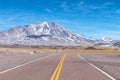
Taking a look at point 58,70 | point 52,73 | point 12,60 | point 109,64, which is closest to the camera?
point 52,73

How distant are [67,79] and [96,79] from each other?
61.4 inches

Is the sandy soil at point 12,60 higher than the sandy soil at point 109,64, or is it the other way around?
the sandy soil at point 12,60

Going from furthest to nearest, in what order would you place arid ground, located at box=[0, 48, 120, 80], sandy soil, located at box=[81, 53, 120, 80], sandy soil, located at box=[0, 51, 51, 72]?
sandy soil, located at box=[0, 51, 51, 72] < sandy soil, located at box=[81, 53, 120, 80] < arid ground, located at box=[0, 48, 120, 80]

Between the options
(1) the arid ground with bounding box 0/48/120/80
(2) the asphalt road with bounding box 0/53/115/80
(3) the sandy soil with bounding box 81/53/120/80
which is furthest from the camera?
(3) the sandy soil with bounding box 81/53/120/80

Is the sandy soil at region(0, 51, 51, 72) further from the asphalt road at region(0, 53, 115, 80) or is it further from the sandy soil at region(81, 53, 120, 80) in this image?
the sandy soil at region(81, 53, 120, 80)

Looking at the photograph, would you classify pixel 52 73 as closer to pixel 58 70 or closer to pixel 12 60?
pixel 58 70

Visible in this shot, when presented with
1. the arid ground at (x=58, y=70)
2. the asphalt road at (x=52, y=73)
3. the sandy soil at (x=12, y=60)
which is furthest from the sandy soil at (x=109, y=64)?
the sandy soil at (x=12, y=60)

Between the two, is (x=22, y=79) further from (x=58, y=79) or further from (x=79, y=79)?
(x=79, y=79)

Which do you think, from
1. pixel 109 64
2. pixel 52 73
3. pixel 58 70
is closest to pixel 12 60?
pixel 109 64

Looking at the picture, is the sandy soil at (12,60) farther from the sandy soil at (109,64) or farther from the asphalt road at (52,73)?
the sandy soil at (109,64)

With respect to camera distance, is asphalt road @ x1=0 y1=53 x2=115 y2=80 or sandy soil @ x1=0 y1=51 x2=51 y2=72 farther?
sandy soil @ x1=0 y1=51 x2=51 y2=72

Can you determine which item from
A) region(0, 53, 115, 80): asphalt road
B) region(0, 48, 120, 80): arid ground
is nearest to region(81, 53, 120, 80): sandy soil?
region(0, 48, 120, 80): arid ground

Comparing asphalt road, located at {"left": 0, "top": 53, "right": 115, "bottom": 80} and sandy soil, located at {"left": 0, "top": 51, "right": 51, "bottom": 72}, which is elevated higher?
sandy soil, located at {"left": 0, "top": 51, "right": 51, "bottom": 72}

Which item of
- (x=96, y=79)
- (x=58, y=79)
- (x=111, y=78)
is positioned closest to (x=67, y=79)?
(x=58, y=79)
